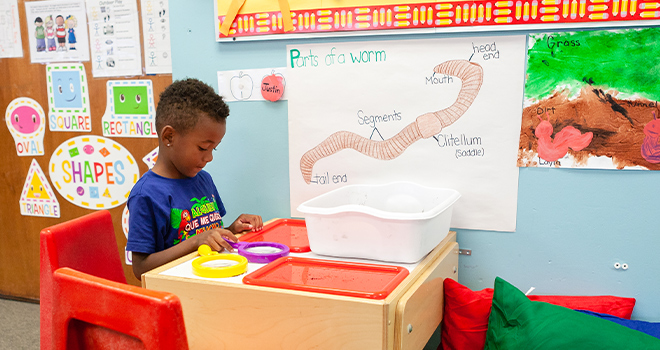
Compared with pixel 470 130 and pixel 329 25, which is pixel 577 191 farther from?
pixel 329 25

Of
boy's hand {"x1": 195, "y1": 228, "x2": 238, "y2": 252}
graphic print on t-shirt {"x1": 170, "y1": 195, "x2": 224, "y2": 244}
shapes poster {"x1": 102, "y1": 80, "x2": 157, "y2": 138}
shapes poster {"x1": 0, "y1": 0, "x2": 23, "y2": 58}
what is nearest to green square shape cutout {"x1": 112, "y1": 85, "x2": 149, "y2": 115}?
shapes poster {"x1": 102, "y1": 80, "x2": 157, "y2": 138}

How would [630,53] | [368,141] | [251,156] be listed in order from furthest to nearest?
[251,156]
[368,141]
[630,53]

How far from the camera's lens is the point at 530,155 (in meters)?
1.29

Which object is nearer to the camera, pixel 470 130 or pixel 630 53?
pixel 630 53

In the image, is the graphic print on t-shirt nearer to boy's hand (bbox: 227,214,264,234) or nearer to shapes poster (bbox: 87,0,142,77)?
boy's hand (bbox: 227,214,264,234)

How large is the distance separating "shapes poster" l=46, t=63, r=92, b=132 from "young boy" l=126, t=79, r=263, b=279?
79cm

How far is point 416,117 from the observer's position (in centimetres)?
137

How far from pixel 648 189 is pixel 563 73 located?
37 cm

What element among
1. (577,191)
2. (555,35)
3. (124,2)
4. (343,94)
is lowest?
(577,191)

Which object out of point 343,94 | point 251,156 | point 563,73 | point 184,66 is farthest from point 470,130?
point 184,66

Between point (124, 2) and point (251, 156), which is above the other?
point (124, 2)

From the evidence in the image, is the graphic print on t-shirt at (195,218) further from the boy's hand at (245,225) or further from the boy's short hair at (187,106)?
the boy's short hair at (187,106)

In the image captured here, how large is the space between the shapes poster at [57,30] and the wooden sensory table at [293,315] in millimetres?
1227

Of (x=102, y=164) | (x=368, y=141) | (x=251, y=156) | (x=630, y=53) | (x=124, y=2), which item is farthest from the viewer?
(x=102, y=164)
